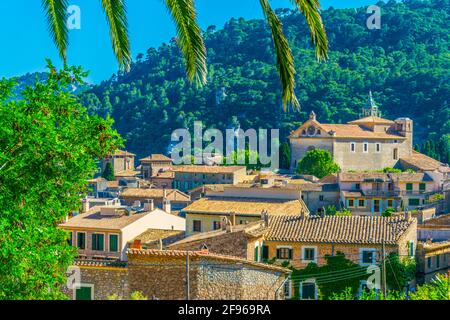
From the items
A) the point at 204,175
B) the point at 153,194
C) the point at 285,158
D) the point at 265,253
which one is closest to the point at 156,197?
the point at 153,194

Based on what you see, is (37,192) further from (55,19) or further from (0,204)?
(55,19)

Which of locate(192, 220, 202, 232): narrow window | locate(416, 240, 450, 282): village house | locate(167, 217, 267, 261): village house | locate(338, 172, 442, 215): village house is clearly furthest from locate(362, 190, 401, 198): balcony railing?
locate(167, 217, 267, 261): village house

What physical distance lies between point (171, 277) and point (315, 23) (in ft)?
37.6

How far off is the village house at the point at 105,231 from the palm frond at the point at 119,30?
65.4ft

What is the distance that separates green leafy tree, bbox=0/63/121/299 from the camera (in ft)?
30.3

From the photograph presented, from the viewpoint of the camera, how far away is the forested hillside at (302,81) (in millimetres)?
114062

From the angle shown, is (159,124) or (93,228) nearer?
(93,228)

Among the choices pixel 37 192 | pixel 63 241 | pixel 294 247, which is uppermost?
pixel 37 192

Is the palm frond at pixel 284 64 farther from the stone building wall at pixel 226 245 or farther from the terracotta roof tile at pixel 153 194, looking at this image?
the terracotta roof tile at pixel 153 194

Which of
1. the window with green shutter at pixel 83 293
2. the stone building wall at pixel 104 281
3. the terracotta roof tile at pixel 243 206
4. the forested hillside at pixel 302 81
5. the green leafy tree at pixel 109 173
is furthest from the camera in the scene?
the forested hillside at pixel 302 81

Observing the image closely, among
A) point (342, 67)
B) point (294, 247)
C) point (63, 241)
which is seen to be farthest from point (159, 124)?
point (63, 241)

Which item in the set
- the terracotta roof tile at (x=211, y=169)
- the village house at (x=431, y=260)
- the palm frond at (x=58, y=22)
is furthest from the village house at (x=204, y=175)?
the palm frond at (x=58, y=22)

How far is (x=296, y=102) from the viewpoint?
545cm
